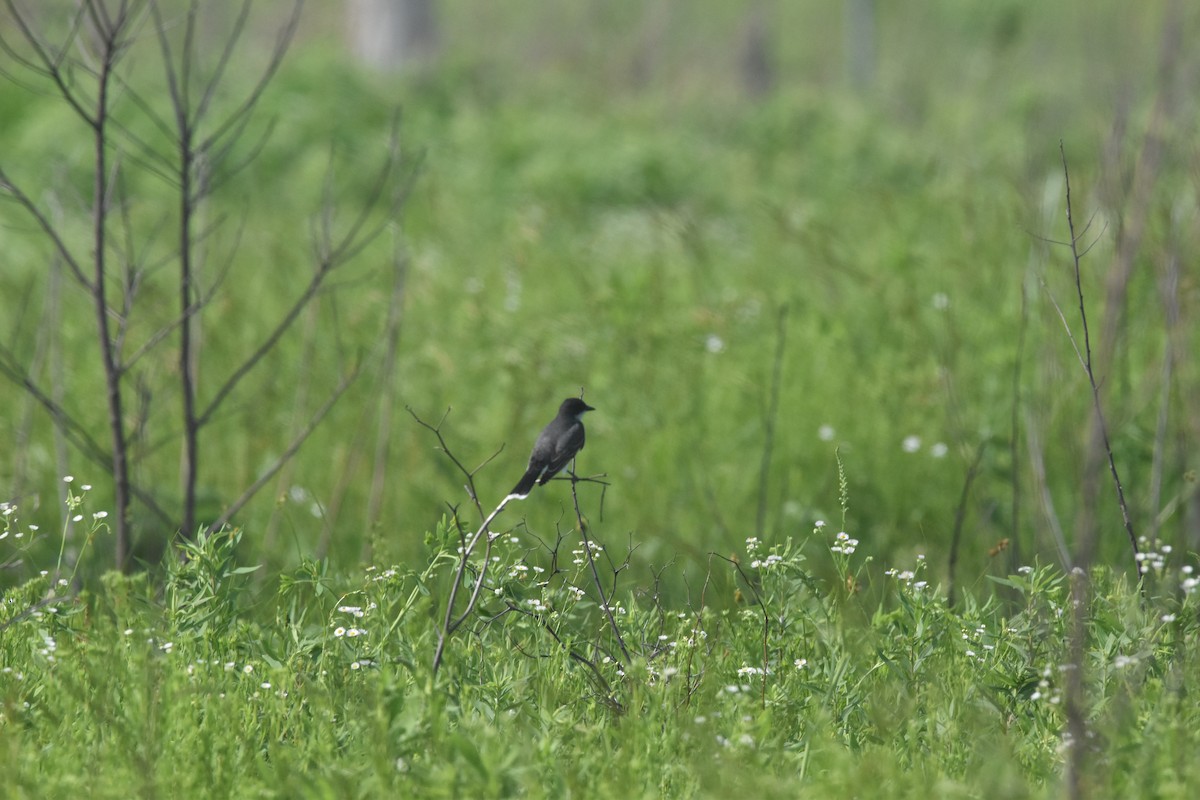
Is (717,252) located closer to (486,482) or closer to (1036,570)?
(486,482)

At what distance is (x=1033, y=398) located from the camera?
380 cm

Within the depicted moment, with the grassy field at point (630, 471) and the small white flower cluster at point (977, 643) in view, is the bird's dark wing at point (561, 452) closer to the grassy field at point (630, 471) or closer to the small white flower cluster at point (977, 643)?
the grassy field at point (630, 471)

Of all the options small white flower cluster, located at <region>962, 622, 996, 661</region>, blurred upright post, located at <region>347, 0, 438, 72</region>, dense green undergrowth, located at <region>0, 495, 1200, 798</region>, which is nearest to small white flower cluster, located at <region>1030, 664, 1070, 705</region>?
dense green undergrowth, located at <region>0, 495, 1200, 798</region>

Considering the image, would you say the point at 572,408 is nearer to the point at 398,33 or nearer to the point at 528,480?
the point at 528,480

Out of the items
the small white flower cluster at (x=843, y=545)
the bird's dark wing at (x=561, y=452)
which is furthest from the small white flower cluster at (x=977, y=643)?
the bird's dark wing at (x=561, y=452)

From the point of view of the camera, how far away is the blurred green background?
4.11 meters

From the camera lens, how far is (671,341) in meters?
5.08

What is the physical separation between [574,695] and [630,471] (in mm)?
2131

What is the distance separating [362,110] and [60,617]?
840 centimetres

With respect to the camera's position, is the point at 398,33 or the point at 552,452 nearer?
the point at 552,452

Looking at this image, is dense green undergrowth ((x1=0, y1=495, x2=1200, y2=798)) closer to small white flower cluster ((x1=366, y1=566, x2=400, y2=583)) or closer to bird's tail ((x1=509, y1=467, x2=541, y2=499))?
small white flower cluster ((x1=366, y1=566, x2=400, y2=583))

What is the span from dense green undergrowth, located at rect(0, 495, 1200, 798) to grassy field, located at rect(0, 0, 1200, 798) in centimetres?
1

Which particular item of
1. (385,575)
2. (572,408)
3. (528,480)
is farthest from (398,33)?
(385,575)

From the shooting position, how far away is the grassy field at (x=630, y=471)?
2271 millimetres
